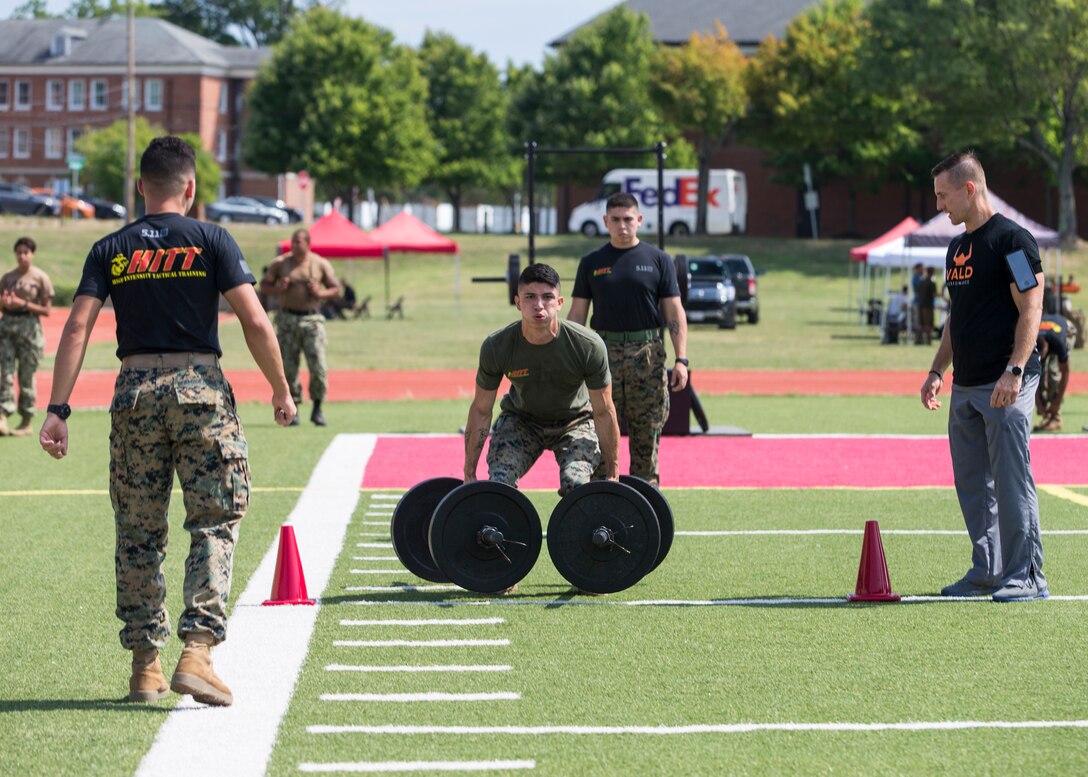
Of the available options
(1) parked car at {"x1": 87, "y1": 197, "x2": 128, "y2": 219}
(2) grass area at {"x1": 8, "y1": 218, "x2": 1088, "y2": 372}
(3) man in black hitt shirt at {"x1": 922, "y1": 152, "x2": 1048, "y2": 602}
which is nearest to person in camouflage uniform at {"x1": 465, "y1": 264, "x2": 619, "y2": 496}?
(3) man in black hitt shirt at {"x1": 922, "y1": 152, "x2": 1048, "y2": 602}

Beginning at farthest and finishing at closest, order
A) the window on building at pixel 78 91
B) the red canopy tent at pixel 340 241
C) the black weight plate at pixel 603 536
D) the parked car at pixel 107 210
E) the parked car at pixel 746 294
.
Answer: the window on building at pixel 78 91
the parked car at pixel 107 210
the red canopy tent at pixel 340 241
the parked car at pixel 746 294
the black weight plate at pixel 603 536

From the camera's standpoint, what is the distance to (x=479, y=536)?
24.6ft

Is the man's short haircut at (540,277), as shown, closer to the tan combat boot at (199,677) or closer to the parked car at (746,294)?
the tan combat boot at (199,677)

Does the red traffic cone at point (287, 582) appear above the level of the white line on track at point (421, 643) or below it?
above

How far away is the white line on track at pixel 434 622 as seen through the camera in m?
7.21

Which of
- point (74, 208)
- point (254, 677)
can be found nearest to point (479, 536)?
point (254, 677)

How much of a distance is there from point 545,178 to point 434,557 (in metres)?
67.5

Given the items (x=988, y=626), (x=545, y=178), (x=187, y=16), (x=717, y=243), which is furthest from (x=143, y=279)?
(x=187, y=16)

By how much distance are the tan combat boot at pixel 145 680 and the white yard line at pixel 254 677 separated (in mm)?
108

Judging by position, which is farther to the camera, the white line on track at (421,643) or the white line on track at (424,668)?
the white line on track at (421,643)

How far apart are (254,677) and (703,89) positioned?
203 feet

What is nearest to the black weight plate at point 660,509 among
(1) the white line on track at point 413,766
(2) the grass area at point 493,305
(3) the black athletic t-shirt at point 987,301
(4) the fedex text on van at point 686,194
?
(3) the black athletic t-shirt at point 987,301

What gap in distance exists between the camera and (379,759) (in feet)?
16.7

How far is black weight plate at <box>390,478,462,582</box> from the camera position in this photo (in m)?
7.91
